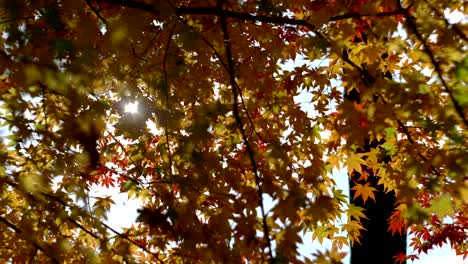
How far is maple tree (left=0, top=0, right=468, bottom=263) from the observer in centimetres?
242

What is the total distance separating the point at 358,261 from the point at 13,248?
128 inches

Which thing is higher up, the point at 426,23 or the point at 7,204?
the point at 426,23

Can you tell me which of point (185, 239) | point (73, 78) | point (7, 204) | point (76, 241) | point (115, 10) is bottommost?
point (185, 239)

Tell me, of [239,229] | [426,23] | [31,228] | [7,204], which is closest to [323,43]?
[426,23]

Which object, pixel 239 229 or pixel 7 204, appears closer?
pixel 239 229

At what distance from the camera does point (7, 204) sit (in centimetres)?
Result: 357

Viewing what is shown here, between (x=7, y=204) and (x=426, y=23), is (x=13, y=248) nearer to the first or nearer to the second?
(x=7, y=204)

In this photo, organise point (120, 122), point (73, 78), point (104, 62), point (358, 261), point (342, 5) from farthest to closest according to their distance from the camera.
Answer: point (358, 261) < point (104, 62) < point (120, 122) < point (342, 5) < point (73, 78)

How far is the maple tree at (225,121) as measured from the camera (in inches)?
Answer: 95.4

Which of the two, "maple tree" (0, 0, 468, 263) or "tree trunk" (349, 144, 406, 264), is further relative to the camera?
"tree trunk" (349, 144, 406, 264)

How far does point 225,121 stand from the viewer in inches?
169

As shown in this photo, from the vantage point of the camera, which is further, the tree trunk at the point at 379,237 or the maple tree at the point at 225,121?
the tree trunk at the point at 379,237

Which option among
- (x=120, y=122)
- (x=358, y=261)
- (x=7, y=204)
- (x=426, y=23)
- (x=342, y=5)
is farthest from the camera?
(x=358, y=261)

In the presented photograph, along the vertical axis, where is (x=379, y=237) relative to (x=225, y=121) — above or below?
below
